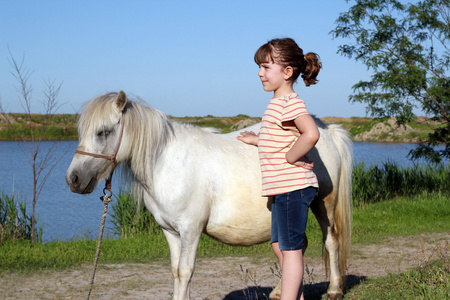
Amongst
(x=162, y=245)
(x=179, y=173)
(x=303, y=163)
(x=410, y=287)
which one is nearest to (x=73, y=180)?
(x=179, y=173)

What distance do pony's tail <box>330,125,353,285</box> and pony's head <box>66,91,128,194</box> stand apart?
7.03 feet

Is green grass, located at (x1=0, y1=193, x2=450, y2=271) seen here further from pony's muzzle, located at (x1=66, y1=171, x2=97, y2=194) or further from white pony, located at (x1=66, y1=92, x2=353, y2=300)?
pony's muzzle, located at (x1=66, y1=171, x2=97, y2=194)

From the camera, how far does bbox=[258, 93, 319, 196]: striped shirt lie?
2.89 meters

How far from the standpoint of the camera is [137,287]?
17.9 ft

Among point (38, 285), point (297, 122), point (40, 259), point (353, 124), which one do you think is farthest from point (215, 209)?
point (353, 124)

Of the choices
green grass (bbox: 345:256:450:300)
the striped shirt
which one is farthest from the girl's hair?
green grass (bbox: 345:256:450:300)

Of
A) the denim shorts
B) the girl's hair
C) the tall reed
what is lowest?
the tall reed

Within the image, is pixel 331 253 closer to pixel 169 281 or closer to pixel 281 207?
pixel 281 207

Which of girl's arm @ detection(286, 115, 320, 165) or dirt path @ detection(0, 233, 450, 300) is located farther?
dirt path @ detection(0, 233, 450, 300)

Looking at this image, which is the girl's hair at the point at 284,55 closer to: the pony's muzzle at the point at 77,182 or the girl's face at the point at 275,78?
the girl's face at the point at 275,78

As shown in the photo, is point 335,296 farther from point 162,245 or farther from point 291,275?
point 162,245

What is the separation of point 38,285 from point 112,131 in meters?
3.10

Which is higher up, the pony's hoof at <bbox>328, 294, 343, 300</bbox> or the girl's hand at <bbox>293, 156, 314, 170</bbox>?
the girl's hand at <bbox>293, 156, 314, 170</bbox>

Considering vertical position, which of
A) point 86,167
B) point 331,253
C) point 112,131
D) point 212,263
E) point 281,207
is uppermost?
point 112,131
